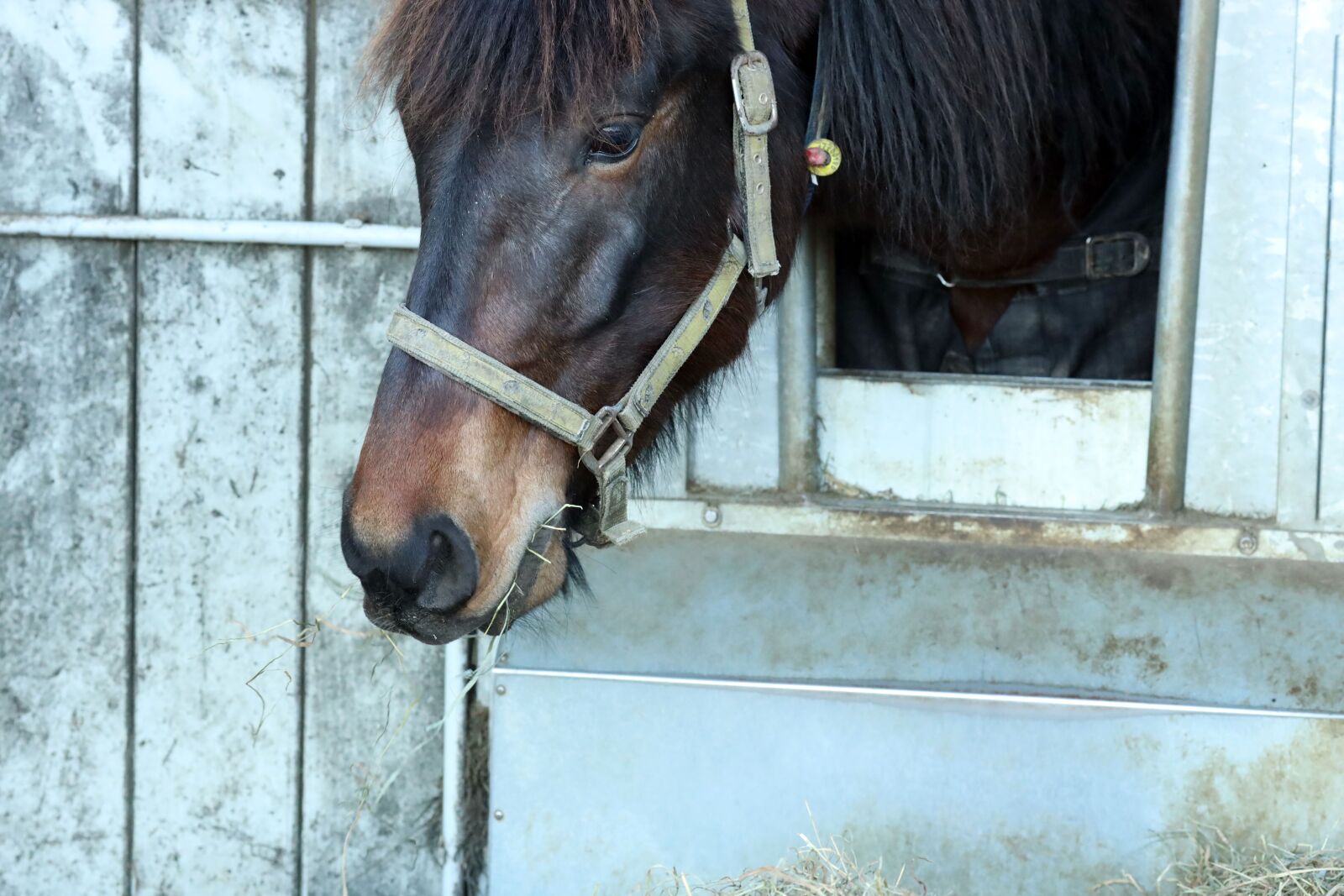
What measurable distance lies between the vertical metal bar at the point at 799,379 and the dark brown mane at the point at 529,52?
22.4 inches

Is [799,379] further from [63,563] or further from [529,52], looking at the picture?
[63,563]

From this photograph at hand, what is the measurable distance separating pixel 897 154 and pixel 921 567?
663 millimetres

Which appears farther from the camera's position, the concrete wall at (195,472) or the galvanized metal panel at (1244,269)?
the concrete wall at (195,472)

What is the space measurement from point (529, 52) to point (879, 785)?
4.01 feet

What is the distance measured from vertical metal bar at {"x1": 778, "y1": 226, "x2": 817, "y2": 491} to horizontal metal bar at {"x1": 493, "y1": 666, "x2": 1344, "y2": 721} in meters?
0.33

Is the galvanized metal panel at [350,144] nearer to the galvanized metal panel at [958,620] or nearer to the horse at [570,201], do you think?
the horse at [570,201]

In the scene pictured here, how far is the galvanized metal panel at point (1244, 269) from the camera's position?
1560 millimetres

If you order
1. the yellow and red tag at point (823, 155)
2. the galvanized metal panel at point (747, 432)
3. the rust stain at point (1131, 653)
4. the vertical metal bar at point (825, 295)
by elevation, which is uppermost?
the yellow and red tag at point (823, 155)

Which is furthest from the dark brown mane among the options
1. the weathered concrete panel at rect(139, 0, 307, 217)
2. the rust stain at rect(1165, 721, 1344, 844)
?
the rust stain at rect(1165, 721, 1344, 844)

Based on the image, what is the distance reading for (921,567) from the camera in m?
1.81

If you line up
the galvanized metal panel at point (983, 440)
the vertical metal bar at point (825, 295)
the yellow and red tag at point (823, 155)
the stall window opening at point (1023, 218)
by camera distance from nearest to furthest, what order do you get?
the yellow and red tag at point (823, 155) → the stall window opening at point (1023, 218) → the galvanized metal panel at point (983, 440) → the vertical metal bar at point (825, 295)

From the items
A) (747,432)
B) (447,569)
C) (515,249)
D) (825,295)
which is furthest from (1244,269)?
(447,569)

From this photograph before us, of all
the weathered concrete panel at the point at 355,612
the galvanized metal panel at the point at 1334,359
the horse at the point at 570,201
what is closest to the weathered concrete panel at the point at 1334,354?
the galvanized metal panel at the point at 1334,359

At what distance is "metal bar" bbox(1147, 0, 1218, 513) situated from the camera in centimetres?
158
